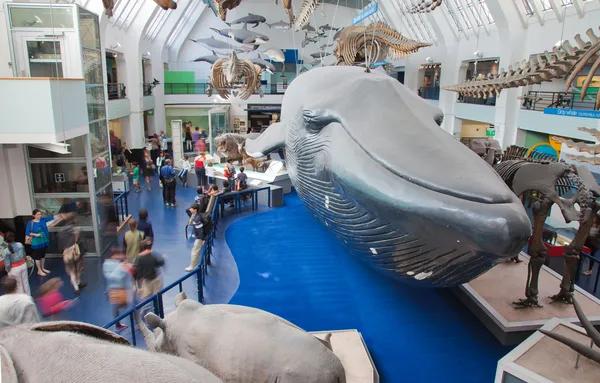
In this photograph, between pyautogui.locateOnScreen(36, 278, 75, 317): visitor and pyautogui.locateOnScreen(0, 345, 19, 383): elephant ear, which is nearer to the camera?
pyautogui.locateOnScreen(0, 345, 19, 383): elephant ear

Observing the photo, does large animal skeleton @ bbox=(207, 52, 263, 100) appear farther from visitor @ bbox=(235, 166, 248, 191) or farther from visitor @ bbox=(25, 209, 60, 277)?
visitor @ bbox=(25, 209, 60, 277)

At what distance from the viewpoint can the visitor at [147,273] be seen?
5.86 m

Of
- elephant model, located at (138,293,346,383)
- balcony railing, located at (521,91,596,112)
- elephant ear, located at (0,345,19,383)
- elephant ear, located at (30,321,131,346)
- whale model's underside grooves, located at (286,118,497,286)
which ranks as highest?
balcony railing, located at (521,91,596,112)

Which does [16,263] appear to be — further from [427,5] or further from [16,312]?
[427,5]

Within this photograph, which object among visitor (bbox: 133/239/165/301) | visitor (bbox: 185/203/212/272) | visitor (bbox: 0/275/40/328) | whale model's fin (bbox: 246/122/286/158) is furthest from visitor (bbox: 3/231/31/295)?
visitor (bbox: 0/275/40/328)

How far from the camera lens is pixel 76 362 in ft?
3.23

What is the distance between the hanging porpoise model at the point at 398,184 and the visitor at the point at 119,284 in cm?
284

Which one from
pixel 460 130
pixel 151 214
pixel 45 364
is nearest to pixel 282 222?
pixel 151 214

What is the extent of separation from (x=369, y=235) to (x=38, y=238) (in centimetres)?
626

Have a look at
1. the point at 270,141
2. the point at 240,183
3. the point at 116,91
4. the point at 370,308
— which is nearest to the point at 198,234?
the point at 270,141

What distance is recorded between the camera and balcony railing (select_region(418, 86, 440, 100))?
91.9 ft

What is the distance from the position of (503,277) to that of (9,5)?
1002 cm

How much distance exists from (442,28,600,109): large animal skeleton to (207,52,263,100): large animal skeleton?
31.6 ft

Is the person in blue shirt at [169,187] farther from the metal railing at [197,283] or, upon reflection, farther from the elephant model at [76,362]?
the elephant model at [76,362]
